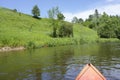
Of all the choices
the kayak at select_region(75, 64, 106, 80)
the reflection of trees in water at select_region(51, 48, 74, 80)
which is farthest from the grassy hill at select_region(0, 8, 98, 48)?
the kayak at select_region(75, 64, 106, 80)

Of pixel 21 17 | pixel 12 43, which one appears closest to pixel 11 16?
pixel 21 17

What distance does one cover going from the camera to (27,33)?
276 ft

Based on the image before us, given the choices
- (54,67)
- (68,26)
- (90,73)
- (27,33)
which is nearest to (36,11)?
(68,26)

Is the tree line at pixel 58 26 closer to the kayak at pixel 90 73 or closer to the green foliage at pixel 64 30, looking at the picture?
the green foliage at pixel 64 30

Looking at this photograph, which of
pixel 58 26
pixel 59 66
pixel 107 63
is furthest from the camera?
pixel 58 26

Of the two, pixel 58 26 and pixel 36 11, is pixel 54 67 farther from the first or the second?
pixel 36 11

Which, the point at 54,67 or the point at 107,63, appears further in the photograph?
the point at 107,63

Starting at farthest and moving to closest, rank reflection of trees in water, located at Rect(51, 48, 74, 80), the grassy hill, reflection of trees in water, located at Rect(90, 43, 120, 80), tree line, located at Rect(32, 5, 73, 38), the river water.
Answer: tree line, located at Rect(32, 5, 73, 38) → the grassy hill → reflection of trees in water, located at Rect(90, 43, 120, 80) → the river water → reflection of trees in water, located at Rect(51, 48, 74, 80)

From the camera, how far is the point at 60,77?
21156mm

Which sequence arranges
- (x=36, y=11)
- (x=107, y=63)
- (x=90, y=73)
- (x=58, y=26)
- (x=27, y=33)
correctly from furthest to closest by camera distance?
(x=36, y=11) < (x=58, y=26) < (x=27, y=33) < (x=107, y=63) < (x=90, y=73)

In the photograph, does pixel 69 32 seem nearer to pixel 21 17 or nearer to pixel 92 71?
pixel 21 17

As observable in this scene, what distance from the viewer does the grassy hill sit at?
6950 centimetres

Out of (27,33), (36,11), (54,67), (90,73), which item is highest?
(36,11)

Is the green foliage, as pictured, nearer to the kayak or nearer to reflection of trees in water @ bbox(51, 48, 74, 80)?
reflection of trees in water @ bbox(51, 48, 74, 80)
